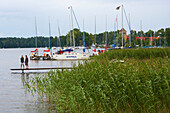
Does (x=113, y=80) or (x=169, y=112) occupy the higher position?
(x=113, y=80)

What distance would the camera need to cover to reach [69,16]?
61688 millimetres

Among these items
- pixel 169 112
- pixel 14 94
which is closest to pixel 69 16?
pixel 14 94

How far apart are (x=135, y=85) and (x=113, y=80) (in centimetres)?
78

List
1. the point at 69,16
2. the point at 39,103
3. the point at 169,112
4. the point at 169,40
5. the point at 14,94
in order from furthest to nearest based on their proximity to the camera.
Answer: the point at 169,40 → the point at 69,16 → the point at 14,94 → the point at 39,103 → the point at 169,112

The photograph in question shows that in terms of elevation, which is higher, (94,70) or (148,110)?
(94,70)

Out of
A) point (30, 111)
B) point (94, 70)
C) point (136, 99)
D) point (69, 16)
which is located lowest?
point (30, 111)

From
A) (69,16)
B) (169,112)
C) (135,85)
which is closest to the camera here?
(169,112)

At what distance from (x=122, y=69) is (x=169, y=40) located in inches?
5439

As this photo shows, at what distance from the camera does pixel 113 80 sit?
10.0 metres

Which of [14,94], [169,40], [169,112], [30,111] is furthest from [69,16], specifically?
[169,40]

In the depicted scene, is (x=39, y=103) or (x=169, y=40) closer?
(x=39, y=103)

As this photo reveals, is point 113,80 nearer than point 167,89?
No

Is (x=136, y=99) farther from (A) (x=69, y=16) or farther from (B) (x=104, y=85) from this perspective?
(A) (x=69, y=16)

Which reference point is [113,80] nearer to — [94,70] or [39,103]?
[94,70]
